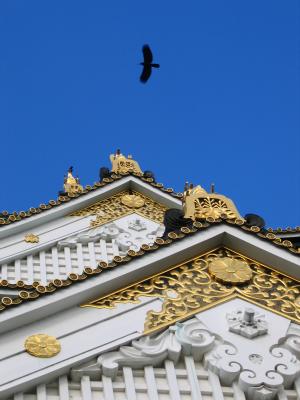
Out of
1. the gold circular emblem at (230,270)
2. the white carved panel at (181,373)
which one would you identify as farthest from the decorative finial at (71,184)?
the white carved panel at (181,373)

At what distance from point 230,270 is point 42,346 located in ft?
7.52

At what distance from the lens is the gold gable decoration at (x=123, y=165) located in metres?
19.6

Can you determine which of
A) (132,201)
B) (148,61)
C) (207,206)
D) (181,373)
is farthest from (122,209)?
(181,373)

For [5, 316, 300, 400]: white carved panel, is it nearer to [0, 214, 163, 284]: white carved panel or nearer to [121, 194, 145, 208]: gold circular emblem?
[0, 214, 163, 284]: white carved panel

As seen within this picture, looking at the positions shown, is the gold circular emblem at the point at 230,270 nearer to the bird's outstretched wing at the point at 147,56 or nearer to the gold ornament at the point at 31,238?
the bird's outstretched wing at the point at 147,56

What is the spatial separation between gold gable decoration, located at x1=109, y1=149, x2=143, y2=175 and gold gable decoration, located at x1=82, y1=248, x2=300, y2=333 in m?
9.89

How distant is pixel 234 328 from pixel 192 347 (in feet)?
1.74

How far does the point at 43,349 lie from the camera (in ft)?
26.6

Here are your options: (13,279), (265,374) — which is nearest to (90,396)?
(265,374)

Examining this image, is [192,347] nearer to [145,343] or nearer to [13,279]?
[145,343]

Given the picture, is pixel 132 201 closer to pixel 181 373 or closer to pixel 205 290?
pixel 205 290

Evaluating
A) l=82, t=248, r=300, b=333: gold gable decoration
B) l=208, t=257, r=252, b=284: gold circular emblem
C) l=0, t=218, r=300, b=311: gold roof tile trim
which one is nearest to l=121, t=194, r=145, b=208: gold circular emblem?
l=0, t=218, r=300, b=311: gold roof tile trim

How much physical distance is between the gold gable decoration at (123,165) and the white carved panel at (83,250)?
2.02m

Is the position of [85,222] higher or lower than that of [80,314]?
higher
